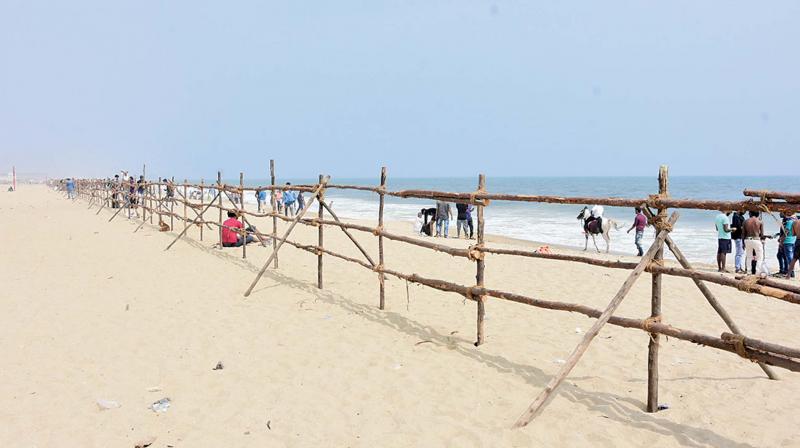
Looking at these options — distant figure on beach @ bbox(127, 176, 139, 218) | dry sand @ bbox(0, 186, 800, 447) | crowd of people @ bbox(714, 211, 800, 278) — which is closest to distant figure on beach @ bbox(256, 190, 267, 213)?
distant figure on beach @ bbox(127, 176, 139, 218)

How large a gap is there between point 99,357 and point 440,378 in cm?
287

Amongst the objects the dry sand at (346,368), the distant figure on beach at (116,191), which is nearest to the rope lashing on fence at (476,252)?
the dry sand at (346,368)

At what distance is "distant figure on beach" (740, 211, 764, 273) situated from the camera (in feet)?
27.9

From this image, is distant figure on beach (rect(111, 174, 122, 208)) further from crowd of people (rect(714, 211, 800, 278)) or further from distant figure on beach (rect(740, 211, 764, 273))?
distant figure on beach (rect(740, 211, 764, 273))

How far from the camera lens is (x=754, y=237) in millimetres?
8594

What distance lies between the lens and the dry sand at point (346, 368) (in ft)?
9.92

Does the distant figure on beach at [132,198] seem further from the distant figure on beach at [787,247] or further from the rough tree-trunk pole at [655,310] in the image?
the distant figure on beach at [787,247]

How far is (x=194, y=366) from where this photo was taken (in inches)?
158

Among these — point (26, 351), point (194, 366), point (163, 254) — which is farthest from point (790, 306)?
point (163, 254)

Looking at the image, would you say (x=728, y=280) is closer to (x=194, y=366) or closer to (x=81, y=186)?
(x=194, y=366)

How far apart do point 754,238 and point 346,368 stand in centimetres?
811

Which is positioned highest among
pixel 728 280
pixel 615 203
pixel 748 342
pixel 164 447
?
pixel 615 203

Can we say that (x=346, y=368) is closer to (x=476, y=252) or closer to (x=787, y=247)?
(x=476, y=252)

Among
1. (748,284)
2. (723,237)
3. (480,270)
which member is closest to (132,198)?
(480,270)
